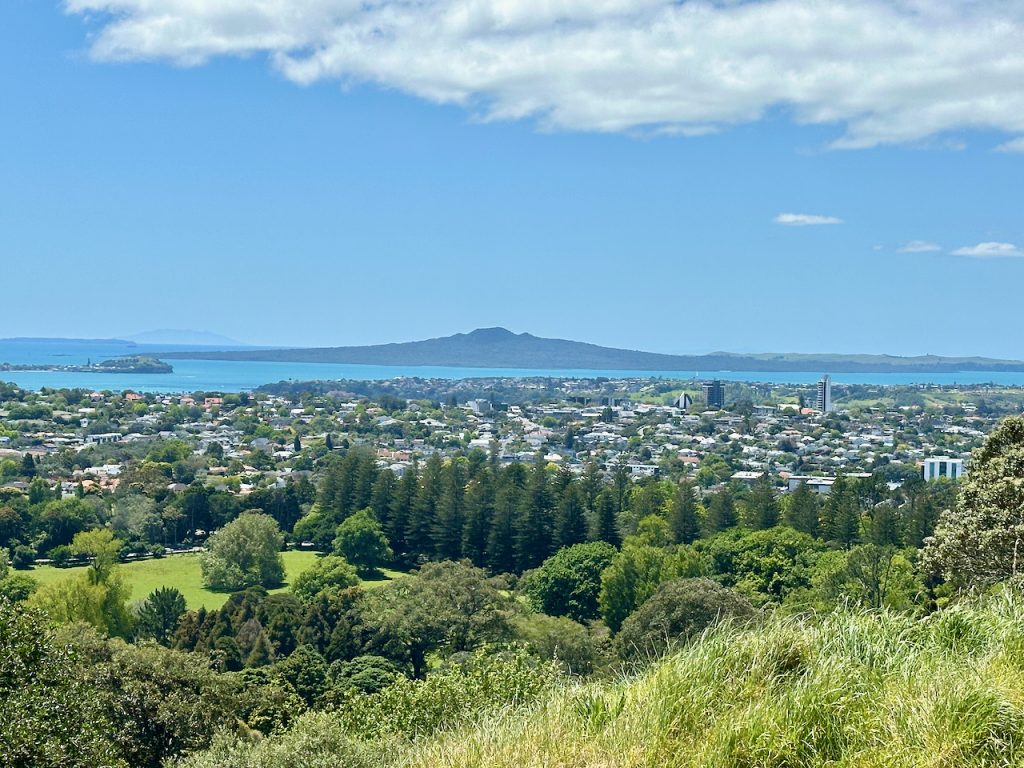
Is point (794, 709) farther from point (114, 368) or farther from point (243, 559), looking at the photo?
point (114, 368)

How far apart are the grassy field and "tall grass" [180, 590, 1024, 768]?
25.2 meters

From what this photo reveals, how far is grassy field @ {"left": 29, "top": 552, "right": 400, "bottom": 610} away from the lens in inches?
1138

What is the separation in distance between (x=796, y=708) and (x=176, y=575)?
1218 inches

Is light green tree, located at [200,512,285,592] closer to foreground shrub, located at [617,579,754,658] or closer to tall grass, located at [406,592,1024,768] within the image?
foreground shrub, located at [617,579,754,658]

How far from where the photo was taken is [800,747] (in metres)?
3.43

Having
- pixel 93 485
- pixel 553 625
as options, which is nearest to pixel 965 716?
pixel 553 625

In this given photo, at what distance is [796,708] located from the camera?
11.5 feet

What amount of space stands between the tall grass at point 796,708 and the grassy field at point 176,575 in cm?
2524

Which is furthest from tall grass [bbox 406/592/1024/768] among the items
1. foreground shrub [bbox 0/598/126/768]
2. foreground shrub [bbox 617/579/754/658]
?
foreground shrub [bbox 617/579/754/658]

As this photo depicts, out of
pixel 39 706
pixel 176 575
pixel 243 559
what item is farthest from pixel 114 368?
pixel 39 706

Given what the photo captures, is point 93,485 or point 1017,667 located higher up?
point 1017,667

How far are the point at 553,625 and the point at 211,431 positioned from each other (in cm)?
6031

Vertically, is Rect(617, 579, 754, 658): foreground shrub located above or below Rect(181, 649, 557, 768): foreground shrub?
below

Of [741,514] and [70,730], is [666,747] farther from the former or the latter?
[741,514]
